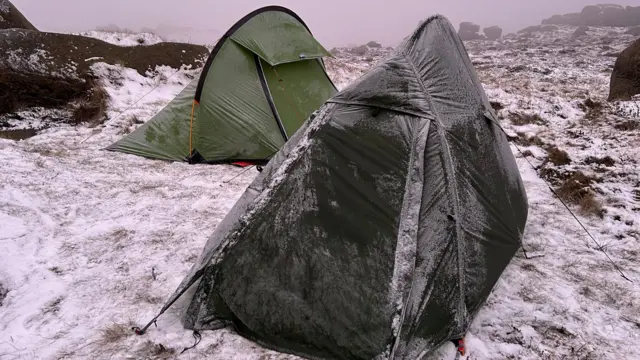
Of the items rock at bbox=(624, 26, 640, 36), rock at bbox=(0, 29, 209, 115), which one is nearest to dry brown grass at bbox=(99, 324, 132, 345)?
rock at bbox=(0, 29, 209, 115)

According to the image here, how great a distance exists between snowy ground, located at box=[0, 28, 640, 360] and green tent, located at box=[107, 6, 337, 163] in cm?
44

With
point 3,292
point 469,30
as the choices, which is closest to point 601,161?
point 3,292

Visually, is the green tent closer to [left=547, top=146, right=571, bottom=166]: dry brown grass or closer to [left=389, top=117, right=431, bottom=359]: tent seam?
[left=389, top=117, right=431, bottom=359]: tent seam

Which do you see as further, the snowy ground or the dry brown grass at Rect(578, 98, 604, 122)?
the dry brown grass at Rect(578, 98, 604, 122)

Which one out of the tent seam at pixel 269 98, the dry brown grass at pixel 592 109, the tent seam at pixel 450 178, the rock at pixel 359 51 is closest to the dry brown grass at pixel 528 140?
the dry brown grass at pixel 592 109

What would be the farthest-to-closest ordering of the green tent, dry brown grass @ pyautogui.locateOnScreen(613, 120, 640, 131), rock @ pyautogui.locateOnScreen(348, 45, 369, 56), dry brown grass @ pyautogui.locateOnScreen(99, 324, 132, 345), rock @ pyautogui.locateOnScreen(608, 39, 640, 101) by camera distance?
1. rock @ pyautogui.locateOnScreen(348, 45, 369, 56)
2. rock @ pyautogui.locateOnScreen(608, 39, 640, 101)
3. dry brown grass @ pyautogui.locateOnScreen(613, 120, 640, 131)
4. the green tent
5. dry brown grass @ pyautogui.locateOnScreen(99, 324, 132, 345)

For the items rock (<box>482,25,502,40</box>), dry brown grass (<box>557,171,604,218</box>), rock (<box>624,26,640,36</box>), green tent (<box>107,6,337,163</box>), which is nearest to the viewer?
dry brown grass (<box>557,171,604,218</box>)

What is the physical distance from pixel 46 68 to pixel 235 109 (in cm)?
561

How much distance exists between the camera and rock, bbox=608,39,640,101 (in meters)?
10.3

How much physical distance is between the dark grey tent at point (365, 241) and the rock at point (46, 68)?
831cm

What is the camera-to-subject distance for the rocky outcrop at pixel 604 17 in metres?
51.6

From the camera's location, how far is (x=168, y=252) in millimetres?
4480

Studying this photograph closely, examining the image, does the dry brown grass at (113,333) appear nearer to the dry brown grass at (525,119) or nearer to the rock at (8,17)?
the dry brown grass at (525,119)

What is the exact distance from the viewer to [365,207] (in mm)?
3207
